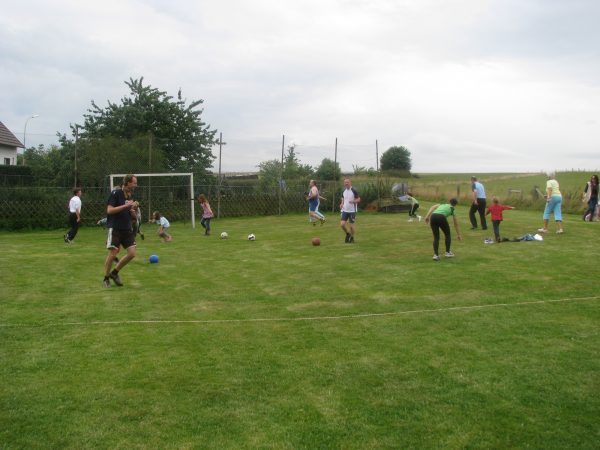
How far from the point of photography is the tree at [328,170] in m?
27.4

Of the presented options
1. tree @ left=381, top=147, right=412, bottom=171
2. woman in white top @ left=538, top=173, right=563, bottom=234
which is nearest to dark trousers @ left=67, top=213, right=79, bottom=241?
woman in white top @ left=538, top=173, right=563, bottom=234

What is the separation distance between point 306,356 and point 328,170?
22.4 m

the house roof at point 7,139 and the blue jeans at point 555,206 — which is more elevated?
the house roof at point 7,139

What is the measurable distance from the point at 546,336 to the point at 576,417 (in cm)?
208

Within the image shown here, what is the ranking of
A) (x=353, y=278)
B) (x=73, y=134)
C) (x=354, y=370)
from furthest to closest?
(x=73, y=134)
(x=353, y=278)
(x=354, y=370)

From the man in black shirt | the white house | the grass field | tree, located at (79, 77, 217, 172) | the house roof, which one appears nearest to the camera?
the grass field

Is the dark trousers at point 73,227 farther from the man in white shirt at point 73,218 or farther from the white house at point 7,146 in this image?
the white house at point 7,146

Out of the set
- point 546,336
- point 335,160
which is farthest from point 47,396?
point 335,160

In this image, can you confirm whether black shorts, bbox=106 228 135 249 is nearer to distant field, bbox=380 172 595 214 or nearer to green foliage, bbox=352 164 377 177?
green foliage, bbox=352 164 377 177

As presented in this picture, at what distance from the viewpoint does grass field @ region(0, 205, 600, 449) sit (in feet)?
14.0

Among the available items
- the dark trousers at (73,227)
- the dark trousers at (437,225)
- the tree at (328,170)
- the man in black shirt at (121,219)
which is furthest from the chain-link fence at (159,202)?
the dark trousers at (437,225)

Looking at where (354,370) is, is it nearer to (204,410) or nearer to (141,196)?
(204,410)

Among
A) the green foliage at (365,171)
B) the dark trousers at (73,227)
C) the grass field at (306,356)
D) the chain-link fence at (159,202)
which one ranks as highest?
the green foliage at (365,171)

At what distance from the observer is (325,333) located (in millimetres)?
6668
